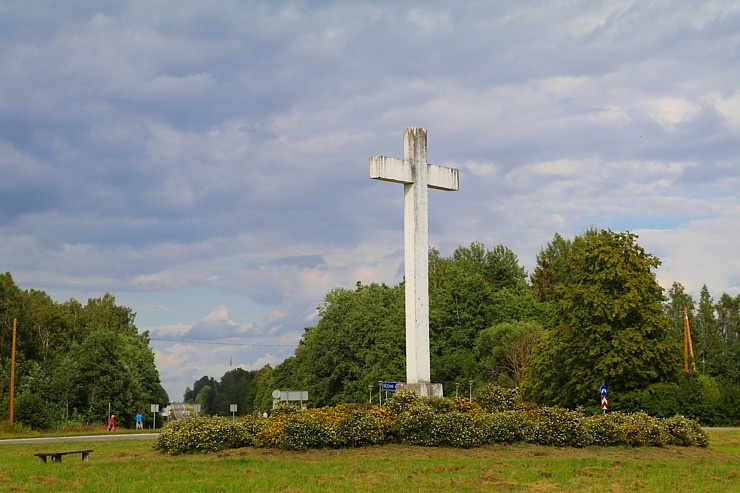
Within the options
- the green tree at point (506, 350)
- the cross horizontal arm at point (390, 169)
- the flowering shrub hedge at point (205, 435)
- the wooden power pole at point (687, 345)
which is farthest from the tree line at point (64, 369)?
the cross horizontal arm at point (390, 169)

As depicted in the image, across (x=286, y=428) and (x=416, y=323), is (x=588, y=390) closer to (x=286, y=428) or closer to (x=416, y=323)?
(x=416, y=323)

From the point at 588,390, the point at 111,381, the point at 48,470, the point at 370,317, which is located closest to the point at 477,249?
the point at 370,317

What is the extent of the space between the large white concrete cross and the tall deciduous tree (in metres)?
24.4

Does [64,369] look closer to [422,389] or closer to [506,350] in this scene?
[506,350]

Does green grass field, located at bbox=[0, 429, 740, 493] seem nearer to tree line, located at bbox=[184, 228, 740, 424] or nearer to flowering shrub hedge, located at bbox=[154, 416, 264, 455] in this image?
flowering shrub hedge, located at bbox=[154, 416, 264, 455]

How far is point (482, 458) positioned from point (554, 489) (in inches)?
166

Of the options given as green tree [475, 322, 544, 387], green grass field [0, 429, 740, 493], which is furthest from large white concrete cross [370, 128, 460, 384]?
green tree [475, 322, 544, 387]

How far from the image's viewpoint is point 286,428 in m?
21.3

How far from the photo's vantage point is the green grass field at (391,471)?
16.1m

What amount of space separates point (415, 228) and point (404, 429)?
18.0 ft

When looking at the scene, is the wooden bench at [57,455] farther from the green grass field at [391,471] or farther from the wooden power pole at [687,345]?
the wooden power pole at [687,345]

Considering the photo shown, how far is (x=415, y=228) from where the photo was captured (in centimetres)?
2388

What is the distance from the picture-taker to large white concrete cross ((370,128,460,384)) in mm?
23438

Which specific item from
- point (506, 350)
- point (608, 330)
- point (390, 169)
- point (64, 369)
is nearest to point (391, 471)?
point (390, 169)
